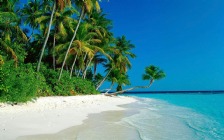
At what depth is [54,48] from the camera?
23984mm

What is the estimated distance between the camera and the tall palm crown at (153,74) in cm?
3956

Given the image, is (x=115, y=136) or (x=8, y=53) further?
(x=8, y=53)

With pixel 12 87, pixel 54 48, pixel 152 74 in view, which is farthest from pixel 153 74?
pixel 12 87

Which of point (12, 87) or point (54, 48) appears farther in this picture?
point (54, 48)

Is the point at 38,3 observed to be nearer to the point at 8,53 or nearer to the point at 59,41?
the point at 59,41

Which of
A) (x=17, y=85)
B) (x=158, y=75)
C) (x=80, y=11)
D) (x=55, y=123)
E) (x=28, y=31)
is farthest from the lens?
(x=158, y=75)

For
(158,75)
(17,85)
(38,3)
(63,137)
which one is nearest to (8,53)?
(17,85)

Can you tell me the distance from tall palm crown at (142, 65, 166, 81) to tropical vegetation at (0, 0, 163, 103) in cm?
502

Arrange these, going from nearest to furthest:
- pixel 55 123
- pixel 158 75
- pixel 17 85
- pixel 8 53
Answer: pixel 55 123 → pixel 17 85 → pixel 8 53 → pixel 158 75

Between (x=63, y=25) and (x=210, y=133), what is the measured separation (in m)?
17.7

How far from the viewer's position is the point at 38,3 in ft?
92.5

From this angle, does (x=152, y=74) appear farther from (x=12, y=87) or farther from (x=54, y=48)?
(x=12, y=87)

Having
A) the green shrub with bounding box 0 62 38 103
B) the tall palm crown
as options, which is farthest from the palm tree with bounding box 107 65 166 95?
the green shrub with bounding box 0 62 38 103

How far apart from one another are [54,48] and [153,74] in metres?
18.9
